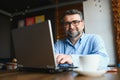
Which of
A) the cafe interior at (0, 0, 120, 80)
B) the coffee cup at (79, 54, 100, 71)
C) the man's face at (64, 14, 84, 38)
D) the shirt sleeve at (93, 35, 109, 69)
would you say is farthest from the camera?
the cafe interior at (0, 0, 120, 80)

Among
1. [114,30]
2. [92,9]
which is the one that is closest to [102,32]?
[114,30]

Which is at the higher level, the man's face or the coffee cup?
the man's face

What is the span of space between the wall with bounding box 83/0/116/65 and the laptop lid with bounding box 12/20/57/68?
2710mm

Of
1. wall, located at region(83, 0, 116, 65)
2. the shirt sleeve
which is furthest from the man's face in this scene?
wall, located at region(83, 0, 116, 65)

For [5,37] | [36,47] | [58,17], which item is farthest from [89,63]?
[5,37]

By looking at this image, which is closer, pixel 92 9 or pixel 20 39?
pixel 20 39

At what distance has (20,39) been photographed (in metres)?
1.31

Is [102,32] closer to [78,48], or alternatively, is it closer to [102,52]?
[78,48]

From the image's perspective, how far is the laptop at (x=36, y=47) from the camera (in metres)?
1.07

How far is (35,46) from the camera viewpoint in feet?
3.89

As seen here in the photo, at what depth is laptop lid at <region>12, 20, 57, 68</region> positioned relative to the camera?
107cm

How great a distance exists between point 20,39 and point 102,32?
9.17ft

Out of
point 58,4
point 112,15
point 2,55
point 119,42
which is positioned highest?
point 58,4

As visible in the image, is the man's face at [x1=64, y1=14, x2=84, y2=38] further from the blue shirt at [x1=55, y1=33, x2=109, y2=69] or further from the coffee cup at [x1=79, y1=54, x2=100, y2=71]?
the coffee cup at [x1=79, y1=54, x2=100, y2=71]
